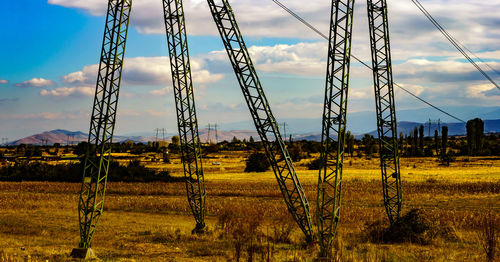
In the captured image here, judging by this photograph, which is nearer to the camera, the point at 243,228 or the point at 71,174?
the point at 243,228

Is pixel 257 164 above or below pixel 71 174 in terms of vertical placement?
above

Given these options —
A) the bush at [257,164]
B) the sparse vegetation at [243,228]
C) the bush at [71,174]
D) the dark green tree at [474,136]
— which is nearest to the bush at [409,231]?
the sparse vegetation at [243,228]

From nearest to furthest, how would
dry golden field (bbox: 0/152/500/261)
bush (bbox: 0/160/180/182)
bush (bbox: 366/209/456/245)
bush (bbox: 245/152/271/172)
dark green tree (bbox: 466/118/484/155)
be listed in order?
1. dry golden field (bbox: 0/152/500/261)
2. bush (bbox: 366/209/456/245)
3. bush (bbox: 0/160/180/182)
4. bush (bbox: 245/152/271/172)
5. dark green tree (bbox: 466/118/484/155)

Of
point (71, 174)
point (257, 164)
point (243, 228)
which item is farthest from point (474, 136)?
point (243, 228)

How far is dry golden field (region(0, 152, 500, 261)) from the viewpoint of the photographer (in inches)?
823

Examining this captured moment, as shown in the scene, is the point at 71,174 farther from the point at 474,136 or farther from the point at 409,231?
the point at 474,136

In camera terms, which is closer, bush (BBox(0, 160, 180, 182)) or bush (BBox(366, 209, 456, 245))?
bush (BBox(366, 209, 456, 245))

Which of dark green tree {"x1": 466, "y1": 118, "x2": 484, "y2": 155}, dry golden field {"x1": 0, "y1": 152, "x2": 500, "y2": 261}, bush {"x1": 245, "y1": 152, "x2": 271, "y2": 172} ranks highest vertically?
dark green tree {"x1": 466, "y1": 118, "x2": 484, "y2": 155}

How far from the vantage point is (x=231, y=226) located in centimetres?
2698

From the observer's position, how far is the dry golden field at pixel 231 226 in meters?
20.9

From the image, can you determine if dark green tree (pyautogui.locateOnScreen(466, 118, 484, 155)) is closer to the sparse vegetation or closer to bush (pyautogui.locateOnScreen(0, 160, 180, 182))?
the sparse vegetation

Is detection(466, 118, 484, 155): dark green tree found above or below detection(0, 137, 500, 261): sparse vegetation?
above

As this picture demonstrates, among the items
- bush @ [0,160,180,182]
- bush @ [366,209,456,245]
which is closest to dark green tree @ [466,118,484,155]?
bush @ [0,160,180,182]

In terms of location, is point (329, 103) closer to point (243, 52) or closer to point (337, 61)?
point (337, 61)
